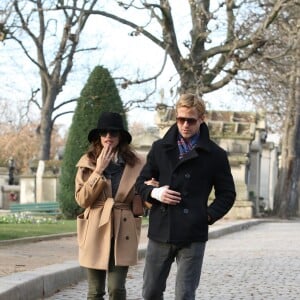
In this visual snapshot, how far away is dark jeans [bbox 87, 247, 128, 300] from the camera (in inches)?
285

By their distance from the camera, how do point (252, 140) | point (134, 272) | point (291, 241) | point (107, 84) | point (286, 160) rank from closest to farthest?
point (134, 272), point (291, 241), point (107, 84), point (252, 140), point (286, 160)

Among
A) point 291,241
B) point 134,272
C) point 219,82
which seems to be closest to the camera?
point 134,272

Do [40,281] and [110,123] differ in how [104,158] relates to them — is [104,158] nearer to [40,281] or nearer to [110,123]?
[110,123]

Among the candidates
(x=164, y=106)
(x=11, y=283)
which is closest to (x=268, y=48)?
(x=164, y=106)

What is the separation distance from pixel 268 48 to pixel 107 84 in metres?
6.95

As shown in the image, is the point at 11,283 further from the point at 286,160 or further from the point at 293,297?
the point at 286,160

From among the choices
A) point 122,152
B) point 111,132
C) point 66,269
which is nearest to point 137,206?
point 122,152

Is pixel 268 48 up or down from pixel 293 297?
up

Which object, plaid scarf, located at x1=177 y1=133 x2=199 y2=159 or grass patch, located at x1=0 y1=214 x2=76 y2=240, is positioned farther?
grass patch, located at x1=0 y1=214 x2=76 y2=240

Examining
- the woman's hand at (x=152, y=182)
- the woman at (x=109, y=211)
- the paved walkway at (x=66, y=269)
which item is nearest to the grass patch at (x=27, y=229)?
the paved walkway at (x=66, y=269)

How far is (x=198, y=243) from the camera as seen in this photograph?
21.9 feet

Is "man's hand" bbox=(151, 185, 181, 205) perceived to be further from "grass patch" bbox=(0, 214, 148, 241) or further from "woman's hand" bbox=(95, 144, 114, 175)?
"grass patch" bbox=(0, 214, 148, 241)

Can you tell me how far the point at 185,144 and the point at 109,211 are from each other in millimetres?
948

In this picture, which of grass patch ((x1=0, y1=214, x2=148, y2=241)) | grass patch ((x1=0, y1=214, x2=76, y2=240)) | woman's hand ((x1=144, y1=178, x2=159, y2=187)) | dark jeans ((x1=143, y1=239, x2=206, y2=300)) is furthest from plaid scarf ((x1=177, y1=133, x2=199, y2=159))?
grass patch ((x1=0, y1=214, x2=76, y2=240))
